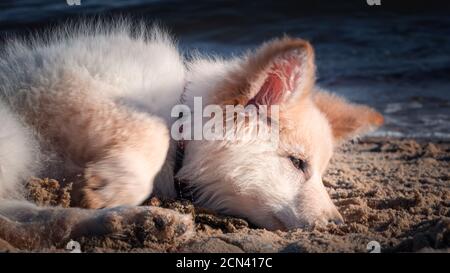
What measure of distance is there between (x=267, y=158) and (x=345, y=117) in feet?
2.67

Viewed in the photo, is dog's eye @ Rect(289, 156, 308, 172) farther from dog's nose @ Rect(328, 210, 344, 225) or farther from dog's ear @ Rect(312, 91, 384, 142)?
dog's ear @ Rect(312, 91, 384, 142)

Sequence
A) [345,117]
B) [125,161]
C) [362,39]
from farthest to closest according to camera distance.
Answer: [362,39], [345,117], [125,161]

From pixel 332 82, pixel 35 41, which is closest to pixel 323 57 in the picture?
pixel 332 82

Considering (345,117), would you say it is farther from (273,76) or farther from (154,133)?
(154,133)

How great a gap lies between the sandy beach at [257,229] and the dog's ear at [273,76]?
1.96 ft

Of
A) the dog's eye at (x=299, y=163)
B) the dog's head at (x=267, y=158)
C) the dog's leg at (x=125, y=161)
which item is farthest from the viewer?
the dog's eye at (x=299, y=163)

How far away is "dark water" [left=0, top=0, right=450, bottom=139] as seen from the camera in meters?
6.80

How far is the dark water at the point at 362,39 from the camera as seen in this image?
6.80 m

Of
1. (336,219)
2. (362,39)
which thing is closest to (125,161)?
(336,219)

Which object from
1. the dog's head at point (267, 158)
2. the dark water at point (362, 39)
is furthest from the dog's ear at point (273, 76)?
the dark water at point (362, 39)

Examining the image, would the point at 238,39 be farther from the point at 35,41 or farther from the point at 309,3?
the point at 35,41

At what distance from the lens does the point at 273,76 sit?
295cm

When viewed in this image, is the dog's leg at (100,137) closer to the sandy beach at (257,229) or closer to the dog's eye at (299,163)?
the sandy beach at (257,229)
